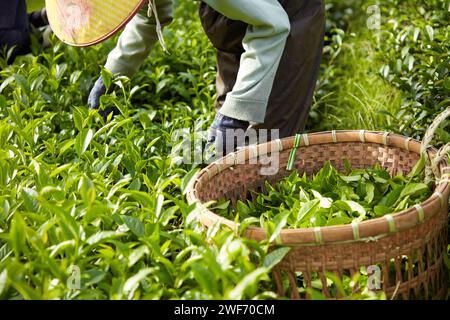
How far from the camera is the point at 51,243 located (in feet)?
4.51

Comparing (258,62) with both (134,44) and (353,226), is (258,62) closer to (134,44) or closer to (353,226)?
(134,44)

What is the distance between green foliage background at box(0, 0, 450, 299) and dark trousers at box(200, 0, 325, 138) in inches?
10.4

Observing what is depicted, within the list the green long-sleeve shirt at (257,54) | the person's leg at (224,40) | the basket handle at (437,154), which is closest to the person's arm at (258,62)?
the green long-sleeve shirt at (257,54)

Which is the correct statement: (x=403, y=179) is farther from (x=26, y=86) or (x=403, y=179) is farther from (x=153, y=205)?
(x=26, y=86)

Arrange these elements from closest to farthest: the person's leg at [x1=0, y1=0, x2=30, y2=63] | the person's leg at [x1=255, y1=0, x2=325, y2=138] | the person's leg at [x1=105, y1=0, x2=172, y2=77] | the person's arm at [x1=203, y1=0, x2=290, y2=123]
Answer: the person's arm at [x1=203, y1=0, x2=290, y2=123] < the person's leg at [x1=255, y1=0, x2=325, y2=138] < the person's leg at [x1=105, y1=0, x2=172, y2=77] < the person's leg at [x1=0, y1=0, x2=30, y2=63]

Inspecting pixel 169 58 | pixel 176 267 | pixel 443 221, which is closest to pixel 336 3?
pixel 169 58

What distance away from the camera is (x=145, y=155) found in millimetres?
1976

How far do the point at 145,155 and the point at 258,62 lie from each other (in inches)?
16.1

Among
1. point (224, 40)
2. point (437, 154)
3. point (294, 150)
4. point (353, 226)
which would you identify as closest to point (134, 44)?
point (224, 40)

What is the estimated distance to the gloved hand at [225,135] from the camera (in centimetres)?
195

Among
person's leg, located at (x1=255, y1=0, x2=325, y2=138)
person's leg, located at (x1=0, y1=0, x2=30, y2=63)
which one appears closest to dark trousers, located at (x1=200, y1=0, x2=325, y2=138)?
person's leg, located at (x1=255, y1=0, x2=325, y2=138)

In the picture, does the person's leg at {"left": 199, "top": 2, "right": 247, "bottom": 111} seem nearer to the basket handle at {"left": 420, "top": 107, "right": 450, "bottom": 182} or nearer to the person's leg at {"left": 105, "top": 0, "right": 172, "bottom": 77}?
the person's leg at {"left": 105, "top": 0, "right": 172, "bottom": 77}

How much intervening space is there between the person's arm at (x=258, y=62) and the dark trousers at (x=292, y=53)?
0.08m

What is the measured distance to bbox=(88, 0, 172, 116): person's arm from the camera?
7.30 ft
